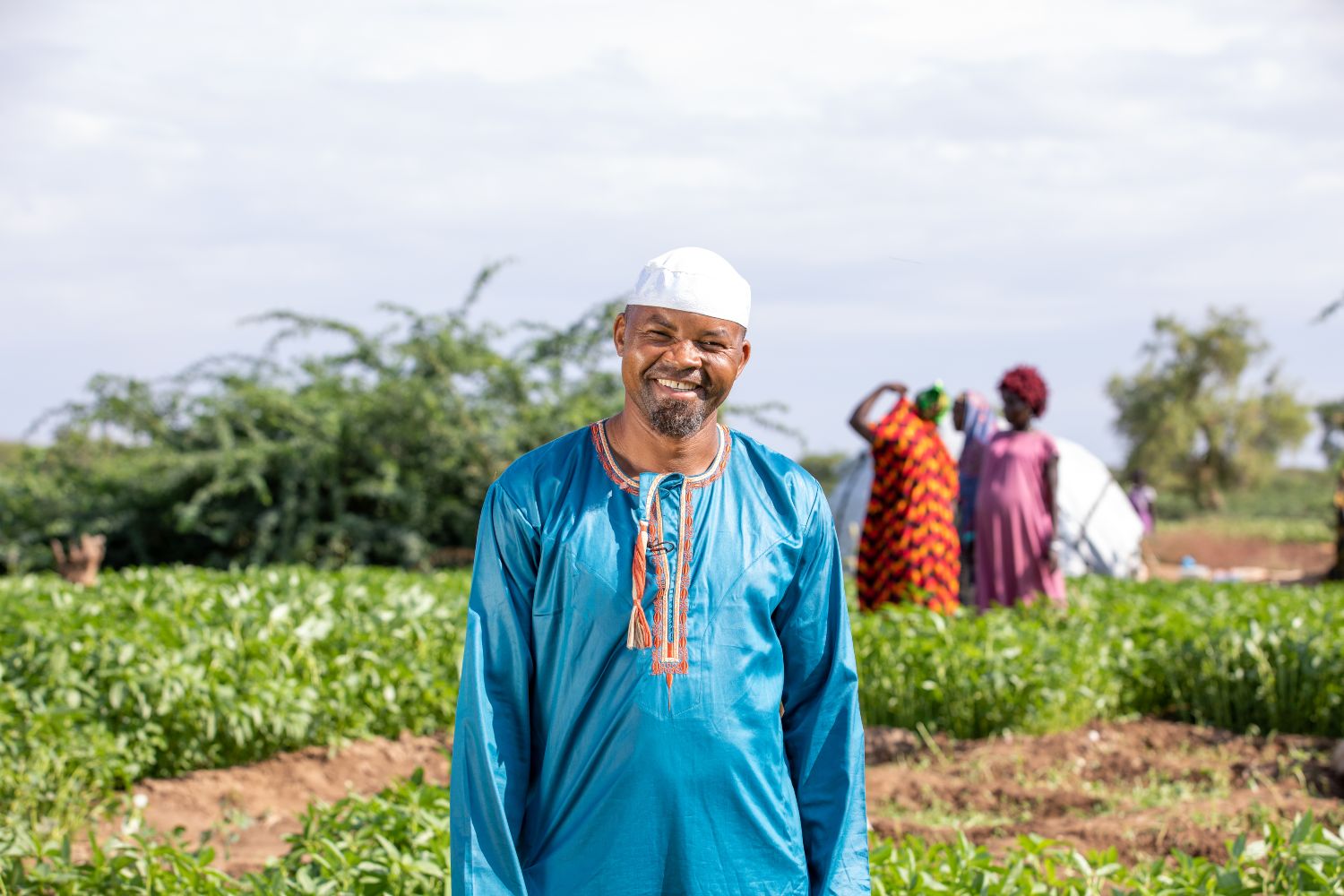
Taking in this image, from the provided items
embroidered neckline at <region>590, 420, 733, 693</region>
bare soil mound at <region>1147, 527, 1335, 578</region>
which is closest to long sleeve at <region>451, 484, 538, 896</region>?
embroidered neckline at <region>590, 420, 733, 693</region>

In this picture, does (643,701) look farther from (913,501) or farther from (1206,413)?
(1206,413)

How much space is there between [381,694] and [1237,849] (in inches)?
154

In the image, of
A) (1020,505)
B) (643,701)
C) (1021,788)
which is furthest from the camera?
(1020,505)

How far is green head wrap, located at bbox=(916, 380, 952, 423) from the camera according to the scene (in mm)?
7668

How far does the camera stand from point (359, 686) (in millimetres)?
6117

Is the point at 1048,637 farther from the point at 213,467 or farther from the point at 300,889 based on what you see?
the point at 213,467

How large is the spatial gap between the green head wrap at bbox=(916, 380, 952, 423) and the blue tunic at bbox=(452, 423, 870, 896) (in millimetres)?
5425

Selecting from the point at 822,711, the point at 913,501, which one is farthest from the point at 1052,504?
the point at 822,711

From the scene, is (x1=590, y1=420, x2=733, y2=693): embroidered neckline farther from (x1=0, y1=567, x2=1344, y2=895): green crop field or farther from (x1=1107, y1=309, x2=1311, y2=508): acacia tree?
(x1=1107, y1=309, x2=1311, y2=508): acacia tree

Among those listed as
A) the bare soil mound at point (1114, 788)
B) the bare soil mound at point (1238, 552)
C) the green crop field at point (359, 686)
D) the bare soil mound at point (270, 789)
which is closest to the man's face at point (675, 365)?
the green crop field at point (359, 686)

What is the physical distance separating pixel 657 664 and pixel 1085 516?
44.7 feet

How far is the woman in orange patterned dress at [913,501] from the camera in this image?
7.53 meters

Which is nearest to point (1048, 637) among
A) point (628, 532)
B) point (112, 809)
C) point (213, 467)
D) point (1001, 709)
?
point (1001, 709)

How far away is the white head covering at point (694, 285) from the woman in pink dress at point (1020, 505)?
613cm
